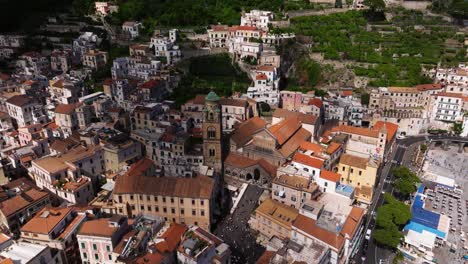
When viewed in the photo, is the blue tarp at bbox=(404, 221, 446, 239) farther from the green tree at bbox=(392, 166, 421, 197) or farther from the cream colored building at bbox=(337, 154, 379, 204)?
the green tree at bbox=(392, 166, 421, 197)

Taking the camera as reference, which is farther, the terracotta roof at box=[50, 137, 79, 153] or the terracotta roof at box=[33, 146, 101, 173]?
the terracotta roof at box=[50, 137, 79, 153]

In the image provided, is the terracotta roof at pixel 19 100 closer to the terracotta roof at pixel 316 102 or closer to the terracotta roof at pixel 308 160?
the terracotta roof at pixel 308 160

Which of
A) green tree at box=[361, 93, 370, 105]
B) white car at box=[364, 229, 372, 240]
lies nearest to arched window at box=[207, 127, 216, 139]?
white car at box=[364, 229, 372, 240]

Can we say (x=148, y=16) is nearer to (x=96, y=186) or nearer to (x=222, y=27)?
(x=222, y=27)

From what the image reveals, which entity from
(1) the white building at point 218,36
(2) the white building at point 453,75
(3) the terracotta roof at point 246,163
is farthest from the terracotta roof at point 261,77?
(2) the white building at point 453,75

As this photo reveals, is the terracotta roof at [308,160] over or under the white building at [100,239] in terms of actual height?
over

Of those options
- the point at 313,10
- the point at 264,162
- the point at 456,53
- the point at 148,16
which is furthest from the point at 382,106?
the point at 148,16

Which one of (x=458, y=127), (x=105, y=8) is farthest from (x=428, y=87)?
(x=105, y=8)
